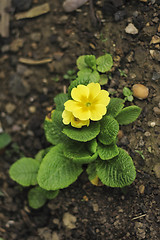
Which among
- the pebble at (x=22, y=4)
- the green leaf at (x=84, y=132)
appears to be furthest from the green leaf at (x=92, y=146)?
the pebble at (x=22, y=4)

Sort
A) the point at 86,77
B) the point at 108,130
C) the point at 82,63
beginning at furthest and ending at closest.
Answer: the point at 82,63 → the point at 86,77 → the point at 108,130

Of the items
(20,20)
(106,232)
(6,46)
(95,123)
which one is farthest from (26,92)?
(106,232)

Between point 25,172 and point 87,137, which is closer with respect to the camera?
point 87,137

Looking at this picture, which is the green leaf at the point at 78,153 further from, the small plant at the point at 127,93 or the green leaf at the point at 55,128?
the small plant at the point at 127,93

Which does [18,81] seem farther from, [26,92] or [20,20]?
[20,20]

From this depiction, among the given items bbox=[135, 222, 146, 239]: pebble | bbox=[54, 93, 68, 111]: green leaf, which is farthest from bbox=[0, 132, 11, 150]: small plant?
bbox=[135, 222, 146, 239]: pebble

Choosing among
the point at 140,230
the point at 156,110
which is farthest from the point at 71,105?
the point at 140,230

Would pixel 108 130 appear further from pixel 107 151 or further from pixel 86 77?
pixel 86 77
